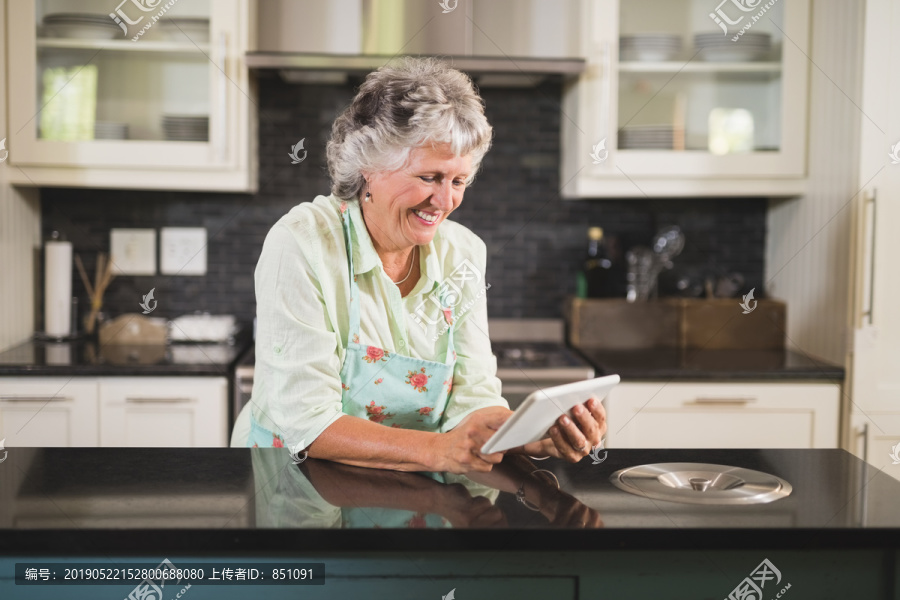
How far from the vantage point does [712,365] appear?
2732 millimetres

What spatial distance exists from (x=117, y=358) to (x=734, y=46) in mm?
2281

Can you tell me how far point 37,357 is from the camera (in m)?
2.68

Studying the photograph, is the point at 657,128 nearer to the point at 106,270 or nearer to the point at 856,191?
the point at 856,191

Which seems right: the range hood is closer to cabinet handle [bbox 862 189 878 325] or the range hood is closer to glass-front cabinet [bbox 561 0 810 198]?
glass-front cabinet [bbox 561 0 810 198]

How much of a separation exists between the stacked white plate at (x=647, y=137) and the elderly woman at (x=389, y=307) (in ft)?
4.40

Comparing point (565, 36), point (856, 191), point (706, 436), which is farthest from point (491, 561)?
point (565, 36)

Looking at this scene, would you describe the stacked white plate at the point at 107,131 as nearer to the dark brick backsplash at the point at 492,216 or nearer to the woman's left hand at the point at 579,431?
the dark brick backsplash at the point at 492,216

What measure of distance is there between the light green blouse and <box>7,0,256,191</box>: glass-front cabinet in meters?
1.34

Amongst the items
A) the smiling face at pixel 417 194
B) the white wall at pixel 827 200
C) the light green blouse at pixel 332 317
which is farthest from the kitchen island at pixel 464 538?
the white wall at pixel 827 200

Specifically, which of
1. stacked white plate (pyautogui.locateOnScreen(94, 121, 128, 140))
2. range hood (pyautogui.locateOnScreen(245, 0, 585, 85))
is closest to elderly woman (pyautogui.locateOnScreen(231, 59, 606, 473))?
range hood (pyautogui.locateOnScreen(245, 0, 585, 85))

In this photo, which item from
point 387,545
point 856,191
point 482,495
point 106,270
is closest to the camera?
point 387,545

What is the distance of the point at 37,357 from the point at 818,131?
2623mm

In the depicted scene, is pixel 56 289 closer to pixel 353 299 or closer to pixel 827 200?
pixel 353 299

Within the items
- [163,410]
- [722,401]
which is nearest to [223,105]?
[163,410]
